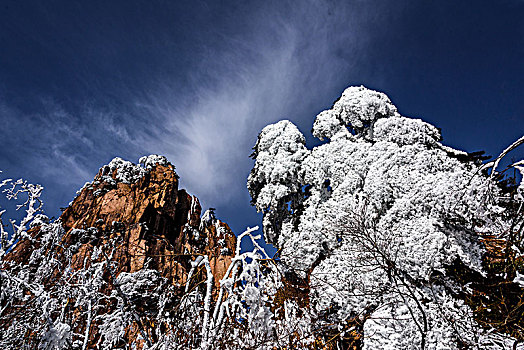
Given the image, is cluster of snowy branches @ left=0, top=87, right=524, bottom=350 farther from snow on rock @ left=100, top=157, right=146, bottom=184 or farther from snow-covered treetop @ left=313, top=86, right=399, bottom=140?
snow on rock @ left=100, top=157, right=146, bottom=184

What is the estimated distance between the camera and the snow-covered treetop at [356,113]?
1539 cm

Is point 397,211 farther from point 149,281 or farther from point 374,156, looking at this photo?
point 149,281

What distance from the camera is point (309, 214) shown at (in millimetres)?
13961

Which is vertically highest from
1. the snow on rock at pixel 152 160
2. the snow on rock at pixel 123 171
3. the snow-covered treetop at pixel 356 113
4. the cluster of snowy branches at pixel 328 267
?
the snow on rock at pixel 152 160

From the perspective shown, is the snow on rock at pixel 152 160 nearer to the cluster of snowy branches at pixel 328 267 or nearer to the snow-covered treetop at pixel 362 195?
the cluster of snowy branches at pixel 328 267

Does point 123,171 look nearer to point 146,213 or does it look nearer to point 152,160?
point 152,160

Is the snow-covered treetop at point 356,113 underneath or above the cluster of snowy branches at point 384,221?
above

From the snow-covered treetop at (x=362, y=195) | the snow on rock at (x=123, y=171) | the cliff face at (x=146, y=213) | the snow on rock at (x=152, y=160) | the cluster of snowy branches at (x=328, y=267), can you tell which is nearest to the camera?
the cluster of snowy branches at (x=328, y=267)

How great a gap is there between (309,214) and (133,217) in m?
14.3

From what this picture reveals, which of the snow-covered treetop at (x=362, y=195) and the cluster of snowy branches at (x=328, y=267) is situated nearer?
the cluster of snowy branches at (x=328, y=267)

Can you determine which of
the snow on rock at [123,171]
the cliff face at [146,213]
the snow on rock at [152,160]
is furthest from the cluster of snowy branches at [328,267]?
the snow on rock at [152,160]

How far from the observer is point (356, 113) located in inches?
616

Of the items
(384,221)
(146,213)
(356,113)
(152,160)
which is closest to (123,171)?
(152,160)

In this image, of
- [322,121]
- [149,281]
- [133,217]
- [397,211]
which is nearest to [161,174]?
[133,217]
